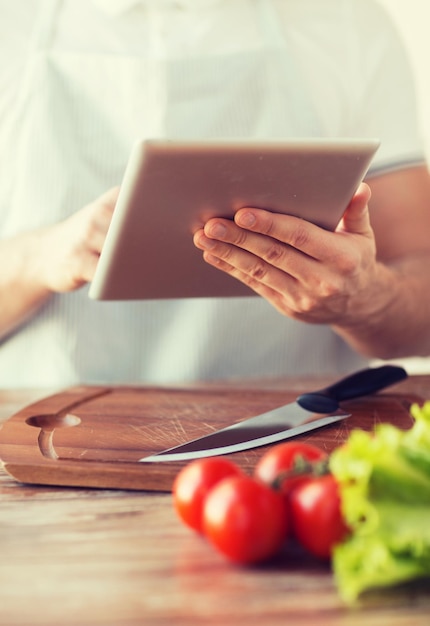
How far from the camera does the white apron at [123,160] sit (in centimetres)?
150

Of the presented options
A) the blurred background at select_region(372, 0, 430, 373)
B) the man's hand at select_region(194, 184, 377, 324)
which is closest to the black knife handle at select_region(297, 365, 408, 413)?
the man's hand at select_region(194, 184, 377, 324)

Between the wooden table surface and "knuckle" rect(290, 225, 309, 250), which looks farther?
"knuckle" rect(290, 225, 309, 250)

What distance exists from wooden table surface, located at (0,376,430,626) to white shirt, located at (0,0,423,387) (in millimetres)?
734

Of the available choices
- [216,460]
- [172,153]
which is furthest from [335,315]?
[216,460]

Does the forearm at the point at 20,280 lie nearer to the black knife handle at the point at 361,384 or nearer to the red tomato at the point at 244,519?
the black knife handle at the point at 361,384

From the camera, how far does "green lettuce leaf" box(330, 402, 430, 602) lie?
58 cm

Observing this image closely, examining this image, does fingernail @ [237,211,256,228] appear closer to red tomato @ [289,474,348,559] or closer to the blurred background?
red tomato @ [289,474,348,559]

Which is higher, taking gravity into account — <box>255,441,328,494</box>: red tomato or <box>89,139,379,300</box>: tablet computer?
<box>89,139,379,300</box>: tablet computer

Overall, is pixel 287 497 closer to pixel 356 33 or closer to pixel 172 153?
pixel 172 153

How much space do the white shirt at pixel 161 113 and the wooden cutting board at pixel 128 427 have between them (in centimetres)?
22

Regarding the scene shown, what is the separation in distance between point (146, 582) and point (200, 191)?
1.51ft

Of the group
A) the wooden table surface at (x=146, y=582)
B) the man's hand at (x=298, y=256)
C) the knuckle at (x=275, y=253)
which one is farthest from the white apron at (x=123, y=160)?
the wooden table surface at (x=146, y=582)

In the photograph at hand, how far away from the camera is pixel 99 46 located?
5.01ft

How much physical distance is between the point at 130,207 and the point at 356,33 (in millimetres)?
856
